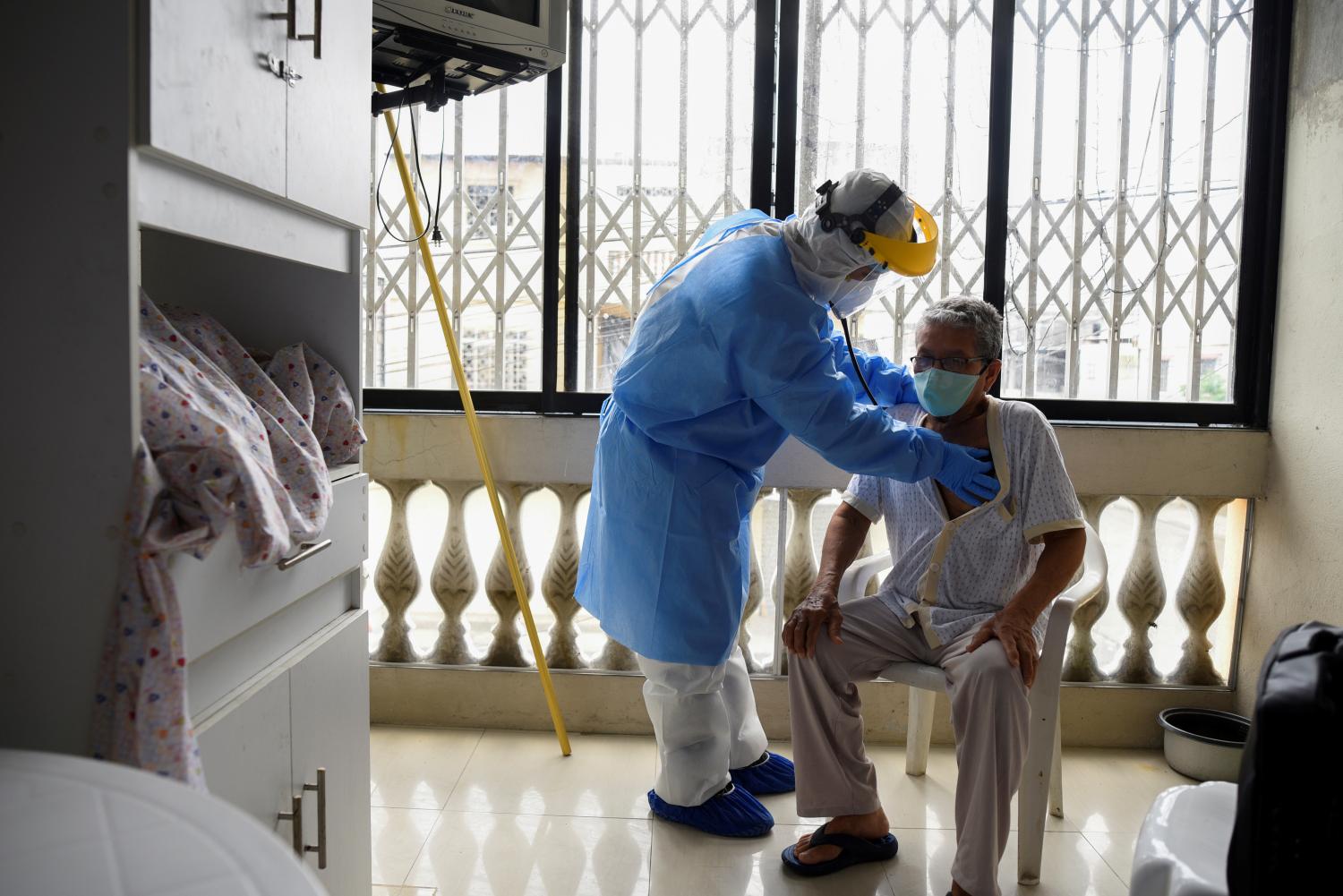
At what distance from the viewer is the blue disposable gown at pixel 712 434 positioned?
197 centimetres

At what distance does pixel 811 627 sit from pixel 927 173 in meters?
1.37

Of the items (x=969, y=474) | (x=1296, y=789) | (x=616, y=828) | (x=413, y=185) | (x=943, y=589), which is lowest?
(x=616, y=828)

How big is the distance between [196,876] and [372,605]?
2.27m

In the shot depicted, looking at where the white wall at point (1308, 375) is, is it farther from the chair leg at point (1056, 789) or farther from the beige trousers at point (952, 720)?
the beige trousers at point (952, 720)

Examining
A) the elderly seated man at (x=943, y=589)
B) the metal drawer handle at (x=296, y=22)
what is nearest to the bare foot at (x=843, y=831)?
the elderly seated man at (x=943, y=589)

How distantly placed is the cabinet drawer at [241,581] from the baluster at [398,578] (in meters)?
1.15

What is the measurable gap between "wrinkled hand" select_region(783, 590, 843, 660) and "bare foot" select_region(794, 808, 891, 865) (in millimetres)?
365

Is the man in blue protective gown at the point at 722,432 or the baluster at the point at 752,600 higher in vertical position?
the man in blue protective gown at the point at 722,432

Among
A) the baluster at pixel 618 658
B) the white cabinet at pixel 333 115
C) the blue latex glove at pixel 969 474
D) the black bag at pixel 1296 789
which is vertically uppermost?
the white cabinet at pixel 333 115

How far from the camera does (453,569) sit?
278 centimetres

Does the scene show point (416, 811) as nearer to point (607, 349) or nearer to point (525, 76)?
point (607, 349)

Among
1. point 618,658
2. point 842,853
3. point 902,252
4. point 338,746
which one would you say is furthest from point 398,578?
point 902,252

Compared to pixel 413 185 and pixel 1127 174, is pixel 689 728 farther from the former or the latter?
pixel 1127 174

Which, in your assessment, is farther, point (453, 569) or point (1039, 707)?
point (453, 569)
